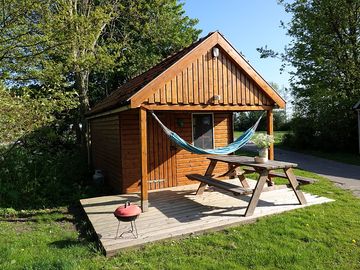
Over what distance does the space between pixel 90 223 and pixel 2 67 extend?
193 inches

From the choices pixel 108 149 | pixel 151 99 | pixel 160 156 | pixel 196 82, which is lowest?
pixel 160 156

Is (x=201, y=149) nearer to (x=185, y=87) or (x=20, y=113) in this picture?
(x=185, y=87)

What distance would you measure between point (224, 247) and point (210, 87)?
3551 mm

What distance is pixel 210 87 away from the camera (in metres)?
6.69

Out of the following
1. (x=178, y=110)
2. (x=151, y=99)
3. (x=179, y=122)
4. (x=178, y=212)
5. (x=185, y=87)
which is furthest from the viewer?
(x=179, y=122)

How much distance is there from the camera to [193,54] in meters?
6.37

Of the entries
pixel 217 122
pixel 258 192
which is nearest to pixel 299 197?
pixel 258 192

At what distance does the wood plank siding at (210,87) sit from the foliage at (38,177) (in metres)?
3.76

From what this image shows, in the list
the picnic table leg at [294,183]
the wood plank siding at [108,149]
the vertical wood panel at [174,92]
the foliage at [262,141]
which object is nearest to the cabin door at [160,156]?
the wood plank siding at [108,149]

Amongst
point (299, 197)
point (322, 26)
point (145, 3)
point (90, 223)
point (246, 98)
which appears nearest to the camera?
point (90, 223)

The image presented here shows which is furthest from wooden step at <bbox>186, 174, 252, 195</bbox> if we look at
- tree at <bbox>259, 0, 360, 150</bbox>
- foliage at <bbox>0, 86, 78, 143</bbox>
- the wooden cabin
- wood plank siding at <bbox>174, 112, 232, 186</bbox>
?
tree at <bbox>259, 0, 360, 150</bbox>

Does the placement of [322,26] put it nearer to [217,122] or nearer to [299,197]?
[217,122]

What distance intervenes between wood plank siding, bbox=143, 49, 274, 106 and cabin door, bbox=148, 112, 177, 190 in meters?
1.75

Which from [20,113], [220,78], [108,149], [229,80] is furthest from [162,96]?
[108,149]
